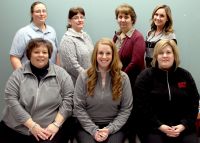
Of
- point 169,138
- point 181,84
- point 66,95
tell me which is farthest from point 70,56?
point 169,138

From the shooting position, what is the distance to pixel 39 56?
7.86 ft

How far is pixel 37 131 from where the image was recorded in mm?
2305

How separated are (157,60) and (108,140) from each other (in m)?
0.80

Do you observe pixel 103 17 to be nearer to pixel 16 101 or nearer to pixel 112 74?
pixel 112 74

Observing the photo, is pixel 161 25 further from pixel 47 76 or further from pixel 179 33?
pixel 47 76

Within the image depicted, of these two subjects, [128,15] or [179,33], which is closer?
[128,15]

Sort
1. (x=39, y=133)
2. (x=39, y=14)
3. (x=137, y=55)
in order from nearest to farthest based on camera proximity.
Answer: (x=39, y=133)
(x=137, y=55)
(x=39, y=14)

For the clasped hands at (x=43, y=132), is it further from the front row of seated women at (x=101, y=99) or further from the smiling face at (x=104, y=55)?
the smiling face at (x=104, y=55)

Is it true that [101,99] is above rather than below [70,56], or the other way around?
below

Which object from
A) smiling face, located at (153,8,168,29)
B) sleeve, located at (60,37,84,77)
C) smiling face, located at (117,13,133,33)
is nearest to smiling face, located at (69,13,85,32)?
sleeve, located at (60,37,84,77)

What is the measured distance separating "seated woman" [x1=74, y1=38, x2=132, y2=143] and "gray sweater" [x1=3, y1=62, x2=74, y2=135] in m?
0.13

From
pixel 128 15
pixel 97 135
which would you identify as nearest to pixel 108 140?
pixel 97 135

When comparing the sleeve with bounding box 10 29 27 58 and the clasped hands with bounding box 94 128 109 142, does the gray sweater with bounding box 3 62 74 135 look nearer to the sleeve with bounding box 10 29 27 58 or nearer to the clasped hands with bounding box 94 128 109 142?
the clasped hands with bounding box 94 128 109 142

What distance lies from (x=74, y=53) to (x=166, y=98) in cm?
100
